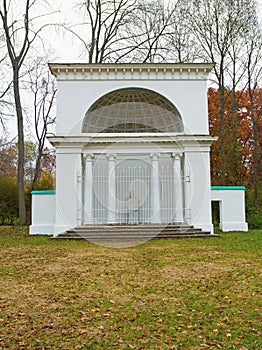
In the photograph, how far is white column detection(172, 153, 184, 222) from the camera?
48.6 feet

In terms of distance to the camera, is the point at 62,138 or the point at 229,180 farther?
the point at 229,180

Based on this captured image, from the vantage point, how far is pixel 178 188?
49.4 feet

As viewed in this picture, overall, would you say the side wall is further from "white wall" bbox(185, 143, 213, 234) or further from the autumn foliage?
the autumn foliage

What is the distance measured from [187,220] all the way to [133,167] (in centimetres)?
337

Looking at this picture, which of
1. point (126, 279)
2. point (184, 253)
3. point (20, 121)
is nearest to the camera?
point (126, 279)

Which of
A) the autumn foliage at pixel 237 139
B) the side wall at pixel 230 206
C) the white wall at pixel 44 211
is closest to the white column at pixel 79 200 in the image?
the white wall at pixel 44 211

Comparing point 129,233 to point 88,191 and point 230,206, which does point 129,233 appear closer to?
point 88,191

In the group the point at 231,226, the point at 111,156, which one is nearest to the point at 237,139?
the point at 231,226

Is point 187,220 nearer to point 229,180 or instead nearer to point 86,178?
point 86,178

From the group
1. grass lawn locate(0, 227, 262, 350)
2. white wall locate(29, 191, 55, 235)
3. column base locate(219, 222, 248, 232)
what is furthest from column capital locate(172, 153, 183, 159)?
grass lawn locate(0, 227, 262, 350)

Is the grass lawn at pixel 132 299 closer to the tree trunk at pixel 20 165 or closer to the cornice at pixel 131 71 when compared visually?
the cornice at pixel 131 71

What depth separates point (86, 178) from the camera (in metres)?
15.0

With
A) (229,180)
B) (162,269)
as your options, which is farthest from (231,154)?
(162,269)

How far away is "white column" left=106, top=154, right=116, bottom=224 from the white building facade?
4cm
